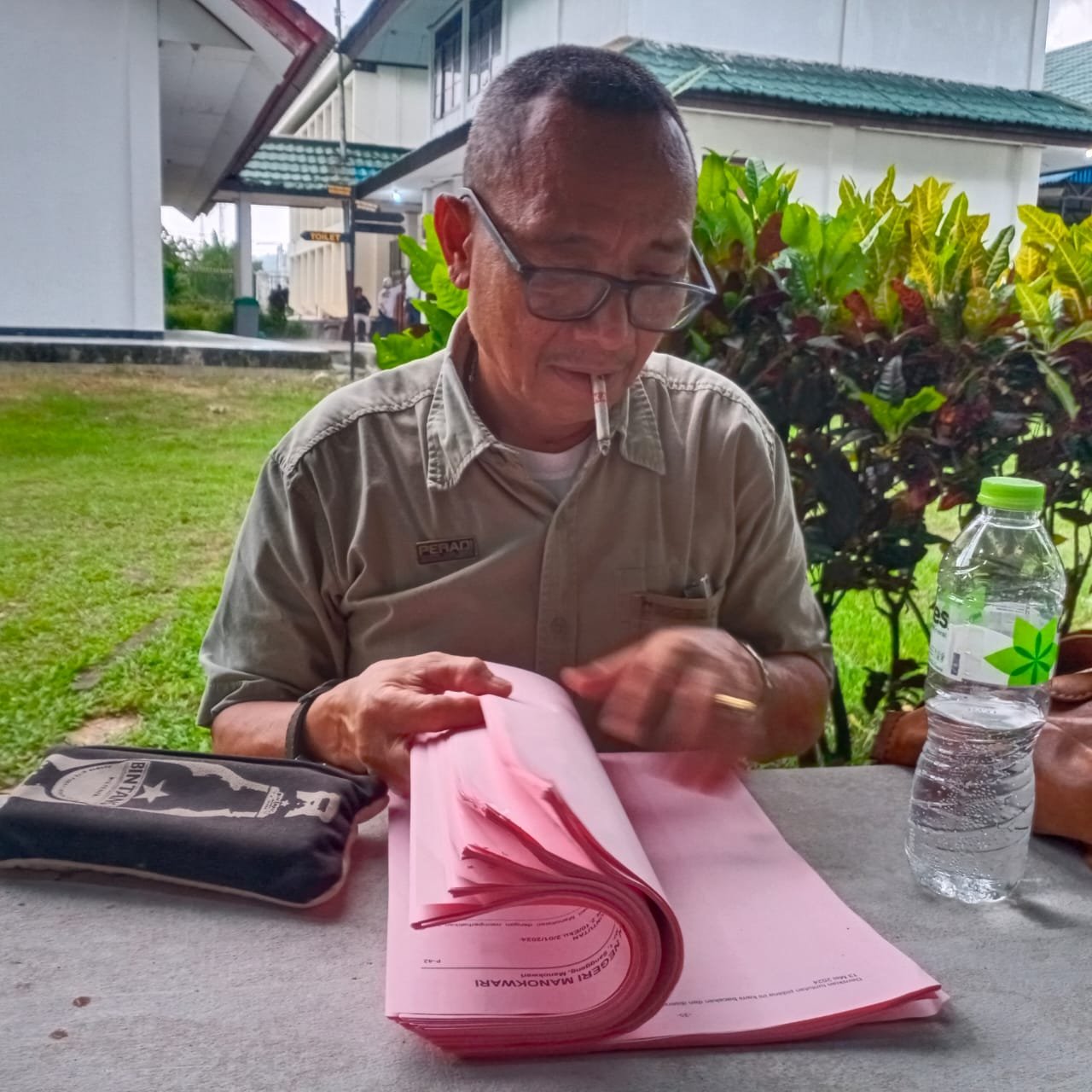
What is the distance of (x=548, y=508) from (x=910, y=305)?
807mm

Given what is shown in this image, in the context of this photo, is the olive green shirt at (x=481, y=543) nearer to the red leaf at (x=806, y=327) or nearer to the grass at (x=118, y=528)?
the red leaf at (x=806, y=327)

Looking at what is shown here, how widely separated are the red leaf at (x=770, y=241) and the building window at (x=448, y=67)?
68 centimetres

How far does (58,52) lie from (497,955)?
187cm

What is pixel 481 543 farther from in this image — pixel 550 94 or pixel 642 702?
pixel 550 94

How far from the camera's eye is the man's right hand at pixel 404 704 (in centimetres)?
86

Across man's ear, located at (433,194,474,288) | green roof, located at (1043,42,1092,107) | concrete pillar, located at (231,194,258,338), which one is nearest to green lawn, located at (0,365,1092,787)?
concrete pillar, located at (231,194,258,338)

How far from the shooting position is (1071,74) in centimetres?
276

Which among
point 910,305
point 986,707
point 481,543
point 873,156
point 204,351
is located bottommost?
point 986,707

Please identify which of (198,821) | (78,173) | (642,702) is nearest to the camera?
(198,821)

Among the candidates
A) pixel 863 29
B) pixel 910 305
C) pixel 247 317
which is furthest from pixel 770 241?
pixel 247 317

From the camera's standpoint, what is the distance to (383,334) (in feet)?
6.10

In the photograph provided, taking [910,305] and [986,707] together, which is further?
[910,305]

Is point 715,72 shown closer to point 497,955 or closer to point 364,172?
point 364,172

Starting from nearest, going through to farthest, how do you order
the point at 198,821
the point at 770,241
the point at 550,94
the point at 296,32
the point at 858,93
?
the point at 198,821, the point at 550,94, the point at 770,241, the point at 296,32, the point at 858,93
